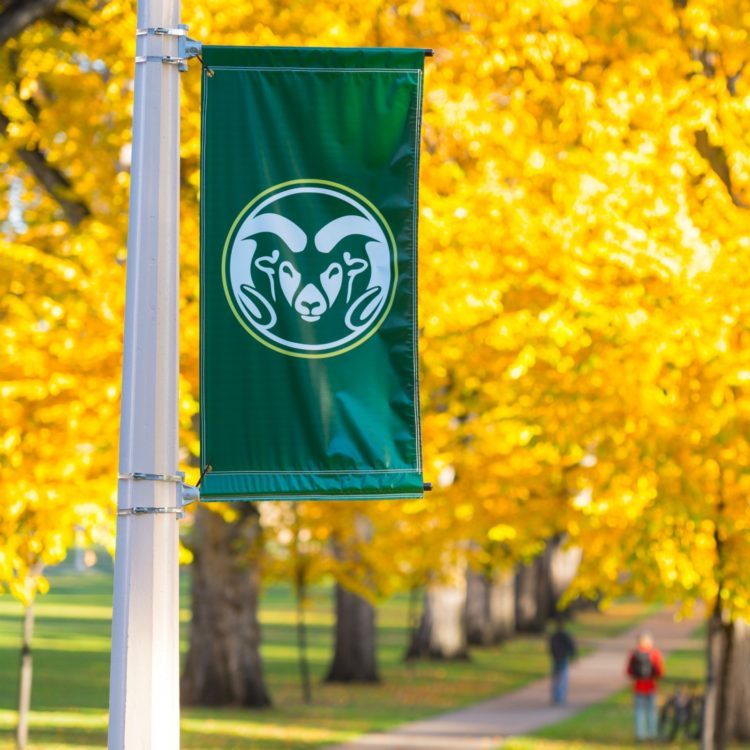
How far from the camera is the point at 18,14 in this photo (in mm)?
11195

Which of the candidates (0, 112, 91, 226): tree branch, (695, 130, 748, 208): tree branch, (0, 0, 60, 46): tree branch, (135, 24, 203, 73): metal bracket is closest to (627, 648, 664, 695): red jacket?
(695, 130, 748, 208): tree branch

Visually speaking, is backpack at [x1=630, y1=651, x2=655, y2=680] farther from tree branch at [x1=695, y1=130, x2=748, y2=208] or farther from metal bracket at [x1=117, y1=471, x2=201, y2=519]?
metal bracket at [x1=117, y1=471, x2=201, y2=519]

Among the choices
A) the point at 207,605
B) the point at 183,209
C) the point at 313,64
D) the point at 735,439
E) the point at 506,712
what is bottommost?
the point at 506,712

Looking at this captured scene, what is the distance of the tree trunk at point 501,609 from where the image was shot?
4564 centimetres

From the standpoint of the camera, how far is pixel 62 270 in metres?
11.3

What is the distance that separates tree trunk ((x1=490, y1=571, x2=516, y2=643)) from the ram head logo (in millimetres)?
39648

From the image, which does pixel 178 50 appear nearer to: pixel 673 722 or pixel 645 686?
pixel 645 686

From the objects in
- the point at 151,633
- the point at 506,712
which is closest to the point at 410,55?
the point at 151,633

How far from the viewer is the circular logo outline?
544cm

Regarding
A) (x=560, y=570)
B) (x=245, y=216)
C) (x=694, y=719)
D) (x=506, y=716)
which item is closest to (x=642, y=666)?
(x=694, y=719)

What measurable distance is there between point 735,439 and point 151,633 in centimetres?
741

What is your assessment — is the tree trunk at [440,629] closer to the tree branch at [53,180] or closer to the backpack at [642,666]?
the backpack at [642,666]

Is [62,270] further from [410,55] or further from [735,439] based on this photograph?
[410,55]

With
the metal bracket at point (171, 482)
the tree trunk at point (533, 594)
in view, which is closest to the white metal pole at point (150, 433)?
the metal bracket at point (171, 482)
